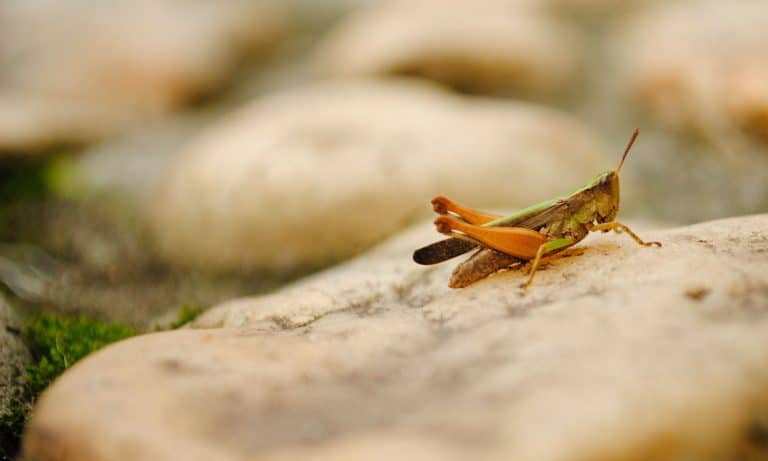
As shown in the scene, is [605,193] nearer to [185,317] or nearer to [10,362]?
[185,317]

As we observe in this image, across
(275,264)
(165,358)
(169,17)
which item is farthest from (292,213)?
(169,17)

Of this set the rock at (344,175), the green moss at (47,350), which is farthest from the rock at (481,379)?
the rock at (344,175)

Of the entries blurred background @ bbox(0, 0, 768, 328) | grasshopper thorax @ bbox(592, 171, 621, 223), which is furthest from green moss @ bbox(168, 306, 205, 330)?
grasshopper thorax @ bbox(592, 171, 621, 223)

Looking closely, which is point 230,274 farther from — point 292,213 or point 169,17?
point 169,17

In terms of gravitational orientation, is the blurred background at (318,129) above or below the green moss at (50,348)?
above

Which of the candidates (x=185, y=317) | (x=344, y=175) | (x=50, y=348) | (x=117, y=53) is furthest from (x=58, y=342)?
(x=117, y=53)

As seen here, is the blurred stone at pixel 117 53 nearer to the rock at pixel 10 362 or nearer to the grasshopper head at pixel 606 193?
the rock at pixel 10 362

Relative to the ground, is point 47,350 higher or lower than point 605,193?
lower
